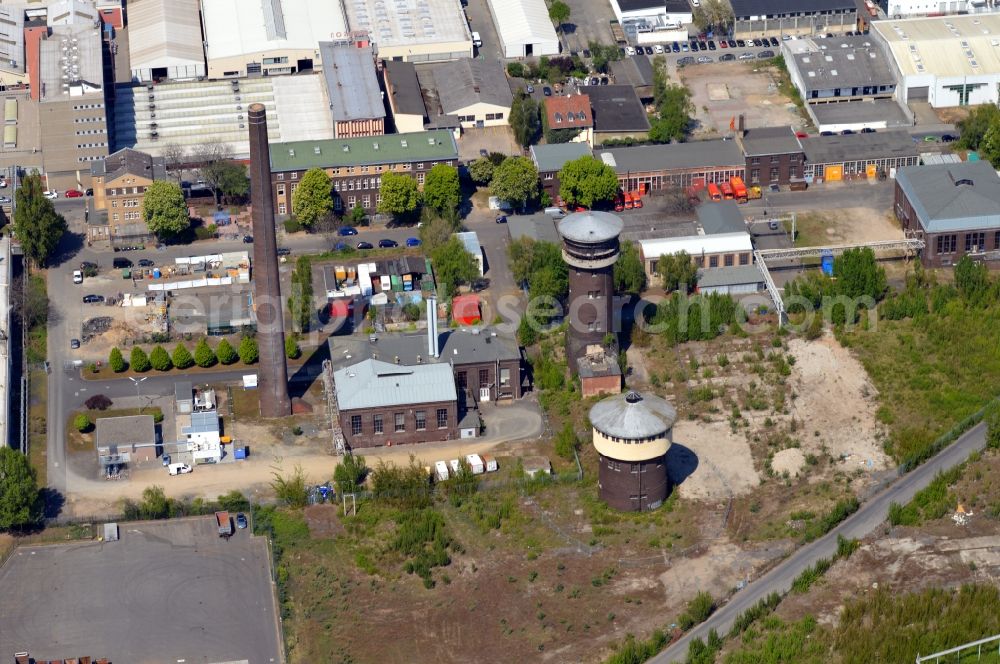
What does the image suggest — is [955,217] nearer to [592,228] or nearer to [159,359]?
[592,228]

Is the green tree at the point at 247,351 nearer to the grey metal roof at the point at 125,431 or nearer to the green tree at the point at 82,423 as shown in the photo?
the grey metal roof at the point at 125,431

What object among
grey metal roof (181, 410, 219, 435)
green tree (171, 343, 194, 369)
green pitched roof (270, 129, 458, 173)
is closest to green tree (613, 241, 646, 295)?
green pitched roof (270, 129, 458, 173)

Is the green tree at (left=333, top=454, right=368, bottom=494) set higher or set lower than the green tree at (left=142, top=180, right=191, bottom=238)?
lower

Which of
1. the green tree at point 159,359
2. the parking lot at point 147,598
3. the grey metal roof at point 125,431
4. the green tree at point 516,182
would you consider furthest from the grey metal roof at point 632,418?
the green tree at point 516,182

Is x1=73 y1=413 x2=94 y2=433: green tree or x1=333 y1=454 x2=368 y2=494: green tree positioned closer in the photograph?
x1=333 y1=454 x2=368 y2=494: green tree

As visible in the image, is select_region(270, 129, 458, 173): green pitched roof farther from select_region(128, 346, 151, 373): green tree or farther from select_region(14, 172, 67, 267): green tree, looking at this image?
select_region(128, 346, 151, 373): green tree

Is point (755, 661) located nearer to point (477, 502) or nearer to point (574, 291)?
point (477, 502)
